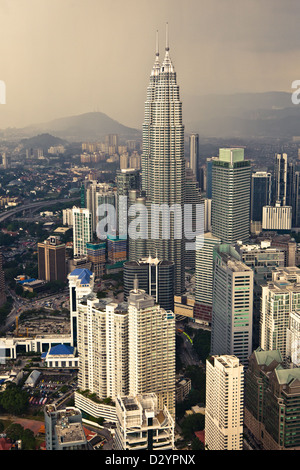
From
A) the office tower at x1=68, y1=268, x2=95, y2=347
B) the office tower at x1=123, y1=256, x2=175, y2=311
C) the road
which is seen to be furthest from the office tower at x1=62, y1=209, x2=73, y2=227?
the office tower at x1=68, y1=268, x2=95, y2=347

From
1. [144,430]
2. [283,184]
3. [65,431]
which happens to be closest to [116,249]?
[283,184]

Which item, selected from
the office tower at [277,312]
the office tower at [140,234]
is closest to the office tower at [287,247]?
the office tower at [140,234]

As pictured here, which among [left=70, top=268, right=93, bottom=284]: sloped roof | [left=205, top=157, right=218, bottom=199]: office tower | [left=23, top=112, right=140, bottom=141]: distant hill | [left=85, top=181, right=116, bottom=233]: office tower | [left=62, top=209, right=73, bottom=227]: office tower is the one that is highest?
[left=23, top=112, right=140, bottom=141]: distant hill

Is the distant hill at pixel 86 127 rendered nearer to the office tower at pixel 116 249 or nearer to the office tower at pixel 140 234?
the office tower at pixel 140 234

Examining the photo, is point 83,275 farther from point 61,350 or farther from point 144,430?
point 144,430

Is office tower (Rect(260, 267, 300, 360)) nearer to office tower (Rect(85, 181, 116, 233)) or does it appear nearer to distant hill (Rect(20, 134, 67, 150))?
office tower (Rect(85, 181, 116, 233))
